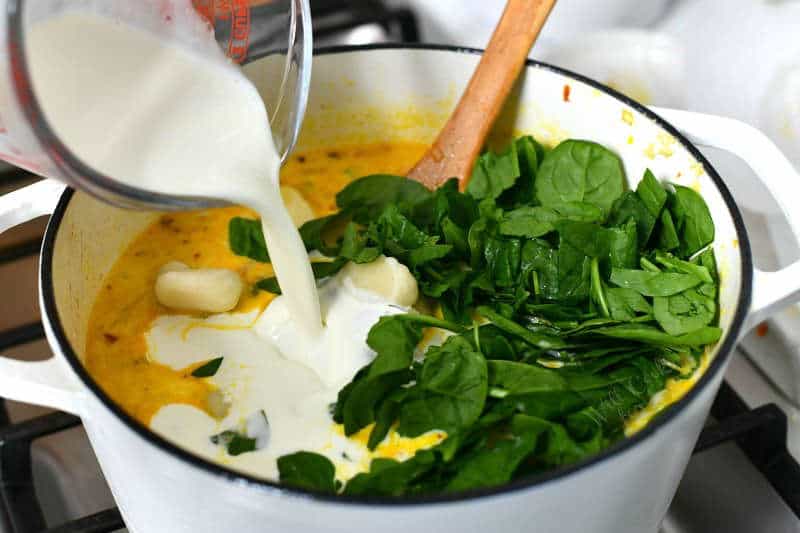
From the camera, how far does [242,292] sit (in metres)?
1.00

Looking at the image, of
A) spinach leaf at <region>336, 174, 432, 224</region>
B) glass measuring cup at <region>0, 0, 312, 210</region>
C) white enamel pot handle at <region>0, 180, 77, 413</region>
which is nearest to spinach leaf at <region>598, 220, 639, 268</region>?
spinach leaf at <region>336, 174, 432, 224</region>

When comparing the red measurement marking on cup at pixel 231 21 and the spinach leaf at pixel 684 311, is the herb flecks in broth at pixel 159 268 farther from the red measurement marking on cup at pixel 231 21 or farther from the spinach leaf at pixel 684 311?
the spinach leaf at pixel 684 311

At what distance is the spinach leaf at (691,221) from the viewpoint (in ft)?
3.01

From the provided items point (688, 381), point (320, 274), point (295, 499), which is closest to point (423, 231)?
point (320, 274)

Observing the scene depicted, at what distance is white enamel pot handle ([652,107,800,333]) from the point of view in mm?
762

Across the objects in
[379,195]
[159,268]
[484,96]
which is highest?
[484,96]

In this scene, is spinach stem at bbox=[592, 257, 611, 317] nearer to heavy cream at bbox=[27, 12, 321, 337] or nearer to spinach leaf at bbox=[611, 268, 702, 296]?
spinach leaf at bbox=[611, 268, 702, 296]

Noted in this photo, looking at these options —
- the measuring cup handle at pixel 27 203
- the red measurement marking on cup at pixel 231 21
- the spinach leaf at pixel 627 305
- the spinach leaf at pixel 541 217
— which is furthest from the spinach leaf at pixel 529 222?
the measuring cup handle at pixel 27 203

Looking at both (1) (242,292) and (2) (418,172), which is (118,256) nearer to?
(1) (242,292)

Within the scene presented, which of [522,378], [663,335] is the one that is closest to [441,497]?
[522,378]

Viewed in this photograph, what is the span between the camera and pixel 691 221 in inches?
37.0

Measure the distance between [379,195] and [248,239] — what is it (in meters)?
0.15

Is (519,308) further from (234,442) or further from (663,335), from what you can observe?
(234,442)

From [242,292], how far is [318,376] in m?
0.16
